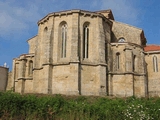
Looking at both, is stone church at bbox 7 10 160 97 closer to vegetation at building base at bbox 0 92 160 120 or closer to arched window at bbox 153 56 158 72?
arched window at bbox 153 56 158 72

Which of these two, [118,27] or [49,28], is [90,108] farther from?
[118,27]

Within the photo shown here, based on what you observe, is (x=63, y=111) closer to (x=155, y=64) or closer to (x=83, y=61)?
(x=83, y=61)

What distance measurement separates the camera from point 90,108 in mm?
14273

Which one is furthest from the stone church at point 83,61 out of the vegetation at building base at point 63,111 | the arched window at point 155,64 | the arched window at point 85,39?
the vegetation at building base at point 63,111

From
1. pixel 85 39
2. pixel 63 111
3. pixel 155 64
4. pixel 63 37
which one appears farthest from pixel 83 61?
pixel 63 111

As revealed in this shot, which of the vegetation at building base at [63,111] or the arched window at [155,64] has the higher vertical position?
the arched window at [155,64]

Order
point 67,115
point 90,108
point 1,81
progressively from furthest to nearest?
point 1,81 < point 90,108 < point 67,115

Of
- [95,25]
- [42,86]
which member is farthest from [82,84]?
[95,25]

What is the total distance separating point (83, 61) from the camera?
100 ft

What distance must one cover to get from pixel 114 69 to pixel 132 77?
246 centimetres

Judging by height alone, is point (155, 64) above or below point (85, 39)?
below

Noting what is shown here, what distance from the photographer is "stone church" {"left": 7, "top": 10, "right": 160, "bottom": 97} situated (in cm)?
2994

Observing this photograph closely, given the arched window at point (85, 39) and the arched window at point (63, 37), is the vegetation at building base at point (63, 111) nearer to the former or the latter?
the arched window at point (85, 39)

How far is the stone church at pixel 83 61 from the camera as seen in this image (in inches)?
1179
